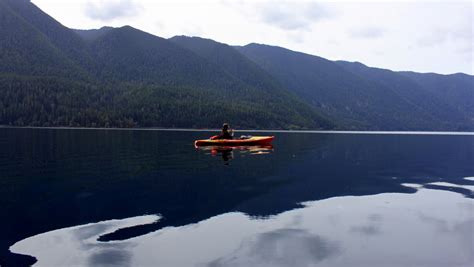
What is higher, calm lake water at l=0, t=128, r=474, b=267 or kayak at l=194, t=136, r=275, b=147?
kayak at l=194, t=136, r=275, b=147

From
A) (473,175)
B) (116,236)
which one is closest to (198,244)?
(116,236)

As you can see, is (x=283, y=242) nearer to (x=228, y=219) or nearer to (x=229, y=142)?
(x=228, y=219)

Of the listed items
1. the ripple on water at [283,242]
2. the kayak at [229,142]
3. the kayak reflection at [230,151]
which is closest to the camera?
the ripple on water at [283,242]

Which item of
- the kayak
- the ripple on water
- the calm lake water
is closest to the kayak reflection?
the kayak

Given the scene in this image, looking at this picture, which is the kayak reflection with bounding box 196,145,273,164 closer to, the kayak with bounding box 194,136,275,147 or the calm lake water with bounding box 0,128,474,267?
the kayak with bounding box 194,136,275,147

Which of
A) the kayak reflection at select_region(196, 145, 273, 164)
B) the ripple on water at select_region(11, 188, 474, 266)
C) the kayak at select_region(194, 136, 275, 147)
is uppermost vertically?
the kayak at select_region(194, 136, 275, 147)

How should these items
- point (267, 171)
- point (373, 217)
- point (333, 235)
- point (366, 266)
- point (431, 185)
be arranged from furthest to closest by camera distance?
point (267, 171)
point (431, 185)
point (373, 217)
point (333, 235)
point (366, 266)

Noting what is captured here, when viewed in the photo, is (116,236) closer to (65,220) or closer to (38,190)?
(65,220)

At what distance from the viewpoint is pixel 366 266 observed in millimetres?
14891

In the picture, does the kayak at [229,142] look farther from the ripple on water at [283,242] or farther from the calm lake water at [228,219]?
the ripple on water at [283,242]

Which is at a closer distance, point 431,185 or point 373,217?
point 373,217

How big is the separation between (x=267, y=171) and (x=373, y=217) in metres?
19.3

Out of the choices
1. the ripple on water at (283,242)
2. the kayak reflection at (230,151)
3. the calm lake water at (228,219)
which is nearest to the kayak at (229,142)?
the kayak reflection at (230,151)

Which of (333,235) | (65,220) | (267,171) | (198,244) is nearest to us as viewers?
(198,244)
